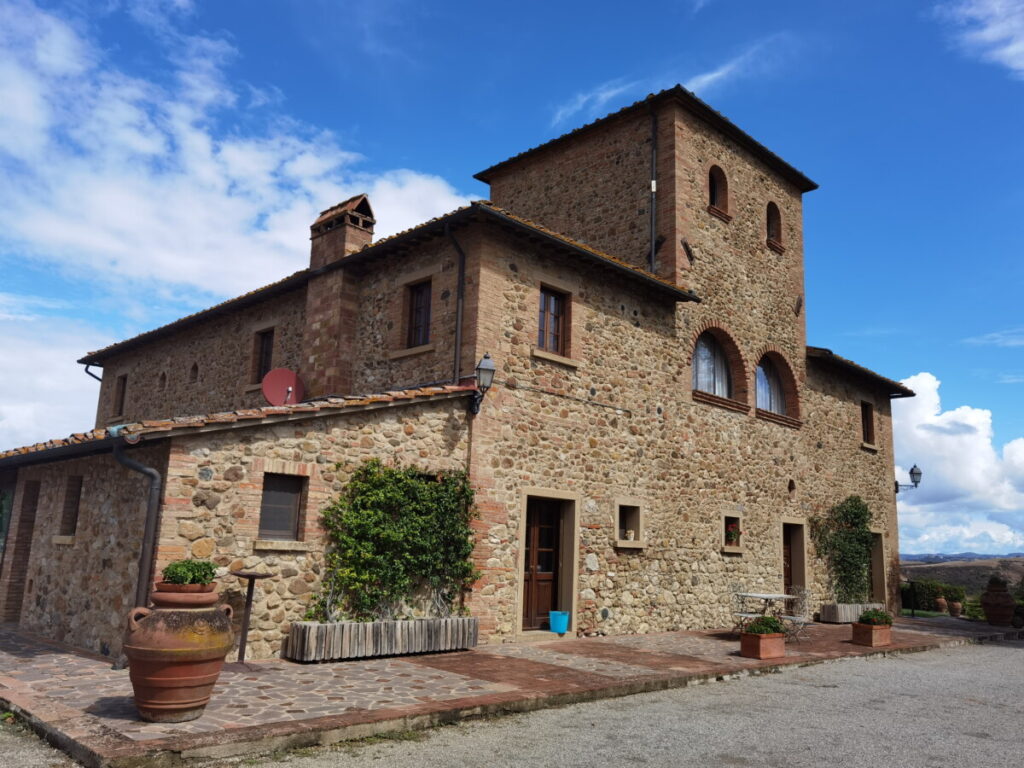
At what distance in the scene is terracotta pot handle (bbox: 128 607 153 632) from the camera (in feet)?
20.1

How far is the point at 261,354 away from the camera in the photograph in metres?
16.3

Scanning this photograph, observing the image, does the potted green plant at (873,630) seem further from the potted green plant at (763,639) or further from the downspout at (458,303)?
the downspout at (458,303)

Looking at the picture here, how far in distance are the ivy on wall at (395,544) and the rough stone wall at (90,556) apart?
2221 millimetres

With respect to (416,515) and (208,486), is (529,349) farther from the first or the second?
(208,486)

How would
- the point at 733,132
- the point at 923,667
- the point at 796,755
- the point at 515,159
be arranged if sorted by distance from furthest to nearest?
the point at 515,159
the point at 733,132
the point at 923,667
the point at 796,755

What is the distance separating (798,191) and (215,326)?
14.8 metres

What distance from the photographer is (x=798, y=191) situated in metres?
19.7

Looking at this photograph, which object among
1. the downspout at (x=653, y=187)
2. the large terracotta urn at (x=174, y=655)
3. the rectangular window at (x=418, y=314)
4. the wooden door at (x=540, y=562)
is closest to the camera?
the large terracotta urn at (x=174, y=655)

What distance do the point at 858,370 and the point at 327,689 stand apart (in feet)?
56.9

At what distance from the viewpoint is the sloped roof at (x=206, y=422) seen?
8297 millimetres

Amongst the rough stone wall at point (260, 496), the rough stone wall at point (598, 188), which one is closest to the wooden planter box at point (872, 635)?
the rough stone wall at point (598, 188)

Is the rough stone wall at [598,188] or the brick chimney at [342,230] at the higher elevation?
the rough stone wall at [598,188]

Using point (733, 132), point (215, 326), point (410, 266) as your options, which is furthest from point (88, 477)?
point (733, 132)

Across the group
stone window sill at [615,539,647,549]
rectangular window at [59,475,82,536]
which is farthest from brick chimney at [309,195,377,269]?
stone window sill at [615,539,647,549]
